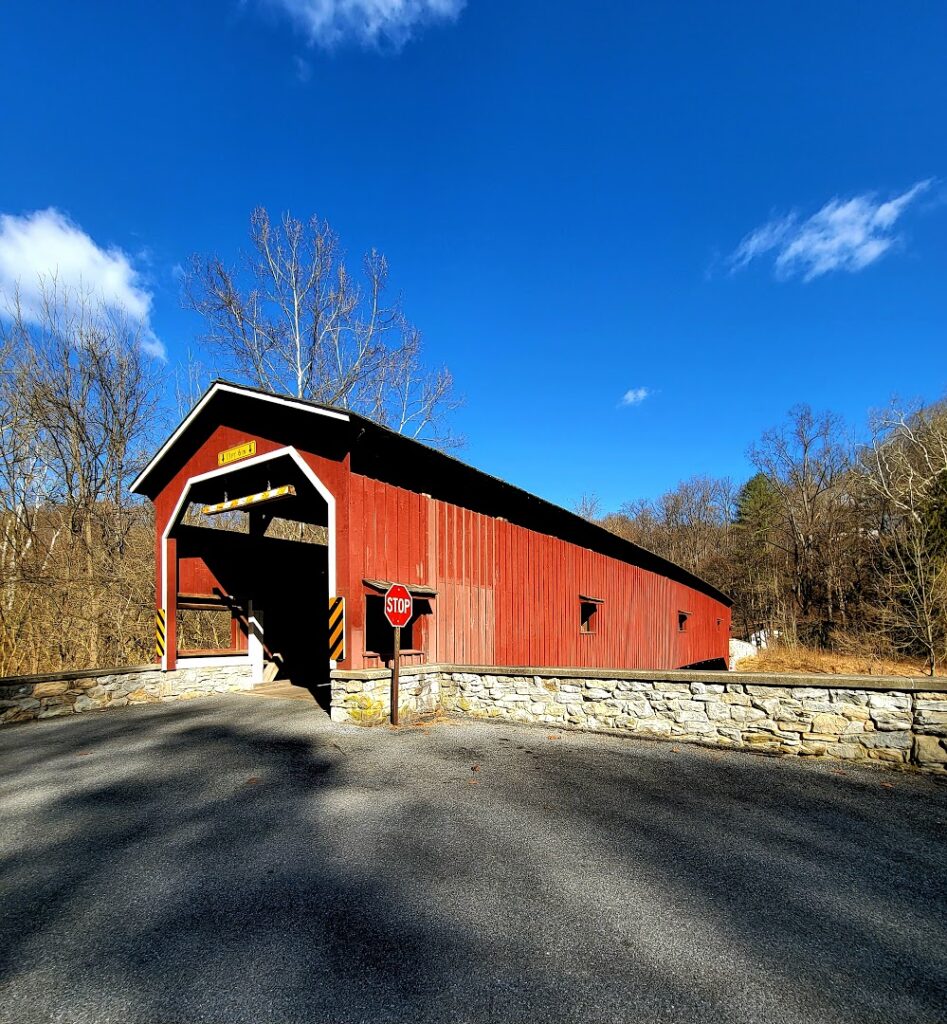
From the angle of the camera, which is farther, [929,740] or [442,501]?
[442,501]

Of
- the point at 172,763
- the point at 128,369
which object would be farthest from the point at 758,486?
the point at 172,763

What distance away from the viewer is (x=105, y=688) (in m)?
9.68

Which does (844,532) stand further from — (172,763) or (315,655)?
(172,763)

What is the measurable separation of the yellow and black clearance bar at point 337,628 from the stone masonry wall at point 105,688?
4889 millimetres

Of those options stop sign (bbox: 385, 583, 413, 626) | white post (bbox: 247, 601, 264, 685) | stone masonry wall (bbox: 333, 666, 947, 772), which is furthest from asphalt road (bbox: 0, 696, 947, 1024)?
white post (bbox: 247, 601, 264, 685)

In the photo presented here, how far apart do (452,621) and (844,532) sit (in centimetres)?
2638

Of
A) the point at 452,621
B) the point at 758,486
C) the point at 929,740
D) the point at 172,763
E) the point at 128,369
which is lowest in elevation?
the point at 172,763

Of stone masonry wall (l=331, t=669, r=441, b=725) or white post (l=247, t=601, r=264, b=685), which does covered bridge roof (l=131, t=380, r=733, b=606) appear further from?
white post (l=247, t=601, r=264, b=685)

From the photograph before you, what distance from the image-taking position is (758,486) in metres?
46.9

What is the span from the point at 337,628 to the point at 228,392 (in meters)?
4.63

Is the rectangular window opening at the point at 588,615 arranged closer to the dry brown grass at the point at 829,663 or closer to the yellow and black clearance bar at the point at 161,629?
the dry brown grass at the point at 829,663

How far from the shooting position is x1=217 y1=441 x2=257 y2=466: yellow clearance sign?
9336mm

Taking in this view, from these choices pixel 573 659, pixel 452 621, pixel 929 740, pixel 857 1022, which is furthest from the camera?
pixel 573 659

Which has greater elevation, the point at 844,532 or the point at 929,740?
the point at 844,532
